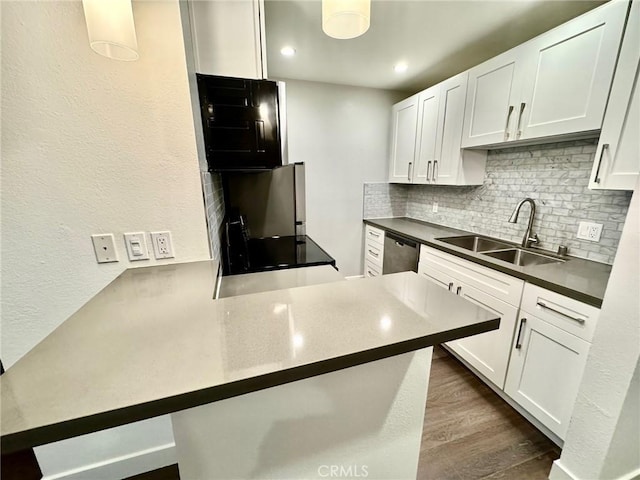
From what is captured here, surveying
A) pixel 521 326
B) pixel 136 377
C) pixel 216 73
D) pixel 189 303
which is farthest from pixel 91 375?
pixel 521 326

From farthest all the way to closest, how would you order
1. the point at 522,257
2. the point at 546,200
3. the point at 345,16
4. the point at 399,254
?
1. the point at 399,254
2. the point at 522,257
3. the point at 546,200
4. the point at 345,16

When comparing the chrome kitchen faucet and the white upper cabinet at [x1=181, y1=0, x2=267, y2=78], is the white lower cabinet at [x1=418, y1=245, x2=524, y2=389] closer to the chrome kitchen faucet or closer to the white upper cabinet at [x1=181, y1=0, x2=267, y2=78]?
the chrome kitchen faucet

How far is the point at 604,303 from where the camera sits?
1.11 meters

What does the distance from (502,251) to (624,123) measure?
103cm

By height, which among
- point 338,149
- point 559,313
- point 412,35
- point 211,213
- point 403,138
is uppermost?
point 412,35

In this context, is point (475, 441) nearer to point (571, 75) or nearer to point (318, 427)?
point (318, 427)

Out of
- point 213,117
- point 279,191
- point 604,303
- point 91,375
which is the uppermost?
point 213,117

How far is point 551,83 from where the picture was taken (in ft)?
5.17

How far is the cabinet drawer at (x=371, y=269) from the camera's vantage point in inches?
124

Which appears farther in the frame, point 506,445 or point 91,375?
point 506,445

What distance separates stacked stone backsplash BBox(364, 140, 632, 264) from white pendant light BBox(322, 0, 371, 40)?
1.69 m

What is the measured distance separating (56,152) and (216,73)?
0.77 metres

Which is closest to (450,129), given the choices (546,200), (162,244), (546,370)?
(546,200)

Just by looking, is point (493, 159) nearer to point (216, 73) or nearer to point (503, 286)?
point (503, 286)
